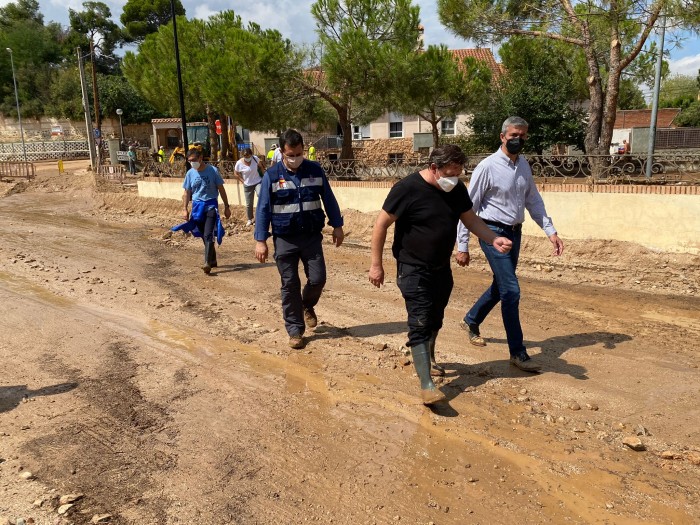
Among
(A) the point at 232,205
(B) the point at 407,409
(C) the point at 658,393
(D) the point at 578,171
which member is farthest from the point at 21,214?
(C) the point at 658,393

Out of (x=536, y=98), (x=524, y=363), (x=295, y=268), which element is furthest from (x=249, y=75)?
(x=524, y=363)

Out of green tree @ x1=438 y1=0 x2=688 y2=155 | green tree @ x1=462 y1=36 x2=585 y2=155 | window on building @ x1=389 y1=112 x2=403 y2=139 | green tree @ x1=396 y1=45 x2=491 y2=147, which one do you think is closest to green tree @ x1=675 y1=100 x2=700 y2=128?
window on building @ x1=389 y1=112 x2=403 y2=139

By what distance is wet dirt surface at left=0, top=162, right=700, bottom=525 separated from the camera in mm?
2980

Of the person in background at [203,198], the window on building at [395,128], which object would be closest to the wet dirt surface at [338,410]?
the person in background at [203,198]

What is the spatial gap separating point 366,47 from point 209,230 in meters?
7.49

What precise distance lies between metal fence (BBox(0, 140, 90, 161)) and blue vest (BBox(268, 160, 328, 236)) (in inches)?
1661

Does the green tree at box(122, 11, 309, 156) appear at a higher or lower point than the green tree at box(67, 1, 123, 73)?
lower

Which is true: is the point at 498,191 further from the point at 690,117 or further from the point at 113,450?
the point at 690,117

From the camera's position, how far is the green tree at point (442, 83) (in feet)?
48.6

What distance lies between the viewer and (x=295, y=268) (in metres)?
5.12

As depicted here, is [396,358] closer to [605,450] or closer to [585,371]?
[585,371]

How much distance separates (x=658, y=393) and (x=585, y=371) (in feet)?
1.83

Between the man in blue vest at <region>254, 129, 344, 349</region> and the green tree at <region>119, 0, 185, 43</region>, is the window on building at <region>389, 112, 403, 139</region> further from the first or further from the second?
the green tree at <region>119, 0, 185, 43</region>

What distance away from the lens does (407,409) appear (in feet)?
12.9
